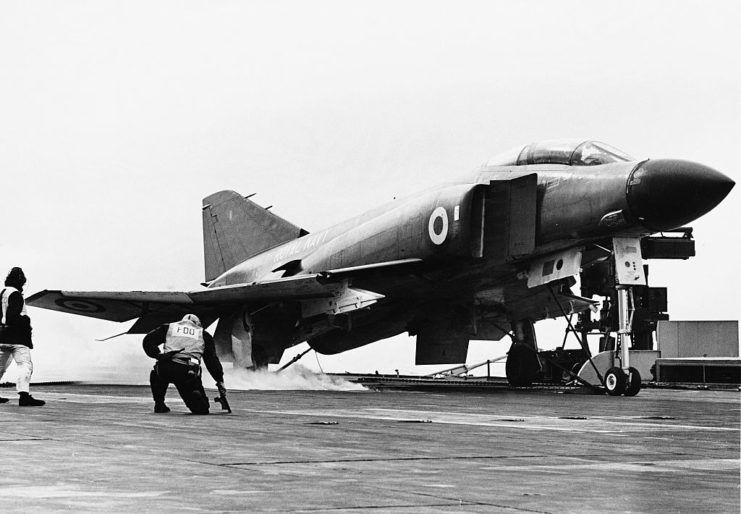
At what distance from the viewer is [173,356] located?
11.7 m

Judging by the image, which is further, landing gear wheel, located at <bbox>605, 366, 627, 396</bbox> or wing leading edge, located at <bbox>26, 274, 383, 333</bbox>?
wing leading edge, located at <bbox>26, 274, 383, 333</bbox>

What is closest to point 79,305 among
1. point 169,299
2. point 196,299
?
point 169,299

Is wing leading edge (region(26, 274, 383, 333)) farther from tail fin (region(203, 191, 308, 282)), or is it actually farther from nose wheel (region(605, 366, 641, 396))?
nose wheel (region(605, 366, 641, 396))

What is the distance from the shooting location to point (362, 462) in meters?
6.50

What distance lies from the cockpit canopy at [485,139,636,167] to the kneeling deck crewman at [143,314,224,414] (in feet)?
29.6

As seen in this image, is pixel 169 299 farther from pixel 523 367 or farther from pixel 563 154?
pixel 563 154

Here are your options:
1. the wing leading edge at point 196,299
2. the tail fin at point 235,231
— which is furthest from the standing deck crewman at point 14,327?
the tail fin at point 235,231

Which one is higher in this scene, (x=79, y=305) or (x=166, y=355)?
(x=79, y=305)

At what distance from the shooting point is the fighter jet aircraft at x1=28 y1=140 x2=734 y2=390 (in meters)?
17.5

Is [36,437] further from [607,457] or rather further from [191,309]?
[191,309]

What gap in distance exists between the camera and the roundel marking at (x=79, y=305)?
23.3 metres

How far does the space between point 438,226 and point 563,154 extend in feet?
8.65

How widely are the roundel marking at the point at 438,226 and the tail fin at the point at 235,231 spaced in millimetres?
8441

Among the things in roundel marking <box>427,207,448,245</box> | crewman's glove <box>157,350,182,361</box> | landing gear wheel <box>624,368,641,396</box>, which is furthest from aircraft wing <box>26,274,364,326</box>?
crewman's glove <box>157,350,182,361</box>
